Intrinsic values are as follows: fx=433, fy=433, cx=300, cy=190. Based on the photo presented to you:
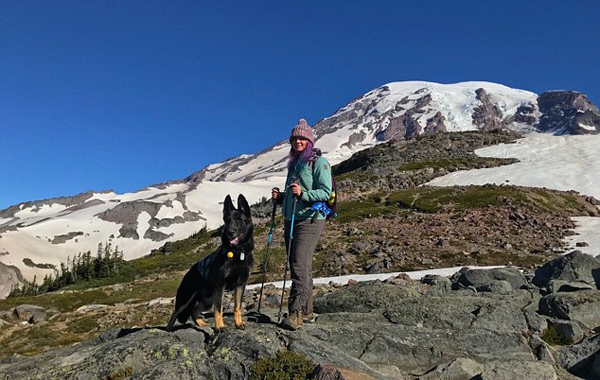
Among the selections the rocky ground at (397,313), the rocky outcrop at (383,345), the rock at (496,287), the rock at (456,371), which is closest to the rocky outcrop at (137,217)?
the rocky ground at (397,313)

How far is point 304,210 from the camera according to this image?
25.2 feet

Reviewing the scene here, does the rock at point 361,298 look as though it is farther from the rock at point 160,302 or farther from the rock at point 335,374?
the rock at point 160,302

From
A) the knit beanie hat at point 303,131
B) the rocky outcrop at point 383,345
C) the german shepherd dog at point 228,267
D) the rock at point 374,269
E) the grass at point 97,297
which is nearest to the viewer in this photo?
the rocky outcrop at point 383,345

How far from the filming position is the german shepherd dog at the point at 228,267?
22.5ft

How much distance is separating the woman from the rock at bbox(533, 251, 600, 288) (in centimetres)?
1121

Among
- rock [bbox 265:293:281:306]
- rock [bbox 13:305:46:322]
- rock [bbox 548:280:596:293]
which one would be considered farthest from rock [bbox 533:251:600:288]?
rock [bbox 13:305:46:322]

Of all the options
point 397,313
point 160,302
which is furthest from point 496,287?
point 160,302

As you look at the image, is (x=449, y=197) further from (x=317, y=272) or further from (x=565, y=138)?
(x=565, y=138)

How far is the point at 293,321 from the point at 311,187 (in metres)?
2.32

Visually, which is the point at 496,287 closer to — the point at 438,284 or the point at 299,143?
the point at 438,284

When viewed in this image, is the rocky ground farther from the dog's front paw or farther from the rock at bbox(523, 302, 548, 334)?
the dog's front paw

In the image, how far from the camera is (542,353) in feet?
27.2

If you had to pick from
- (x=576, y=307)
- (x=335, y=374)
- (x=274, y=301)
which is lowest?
(x=576, y=307)

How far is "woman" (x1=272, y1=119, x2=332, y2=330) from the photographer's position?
751 cm
